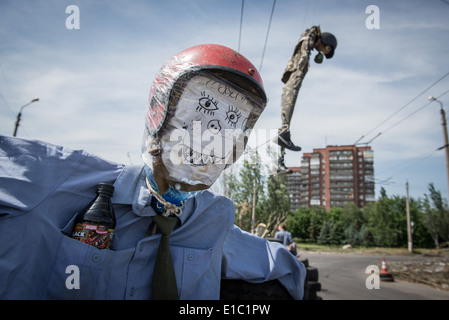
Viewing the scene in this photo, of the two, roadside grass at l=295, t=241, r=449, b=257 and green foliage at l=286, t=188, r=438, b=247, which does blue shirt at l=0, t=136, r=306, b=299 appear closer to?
roadside grass at l=295, t=241, r=449, b=257

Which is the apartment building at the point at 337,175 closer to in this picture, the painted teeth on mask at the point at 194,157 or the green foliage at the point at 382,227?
the green foliage at the point at 382,227

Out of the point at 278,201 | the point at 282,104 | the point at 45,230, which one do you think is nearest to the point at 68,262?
the point at 45,230

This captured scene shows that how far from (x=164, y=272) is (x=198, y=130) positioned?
0.75 meters

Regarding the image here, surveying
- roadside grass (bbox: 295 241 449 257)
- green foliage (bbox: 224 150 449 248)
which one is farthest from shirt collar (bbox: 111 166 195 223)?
roadside grass (bbox: 295 241 449 257)

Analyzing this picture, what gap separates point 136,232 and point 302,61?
376cm

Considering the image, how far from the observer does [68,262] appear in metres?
1.37

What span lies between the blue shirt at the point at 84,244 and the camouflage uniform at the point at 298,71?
274 centimetres

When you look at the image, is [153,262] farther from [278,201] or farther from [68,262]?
[278,201]

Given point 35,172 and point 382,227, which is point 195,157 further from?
point 382,227

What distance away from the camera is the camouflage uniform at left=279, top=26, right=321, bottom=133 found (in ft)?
14.1

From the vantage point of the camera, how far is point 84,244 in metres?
1.37

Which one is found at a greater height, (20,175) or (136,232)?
(20,175)

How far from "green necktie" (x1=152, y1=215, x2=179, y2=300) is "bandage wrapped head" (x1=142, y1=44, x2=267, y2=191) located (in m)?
0.23
